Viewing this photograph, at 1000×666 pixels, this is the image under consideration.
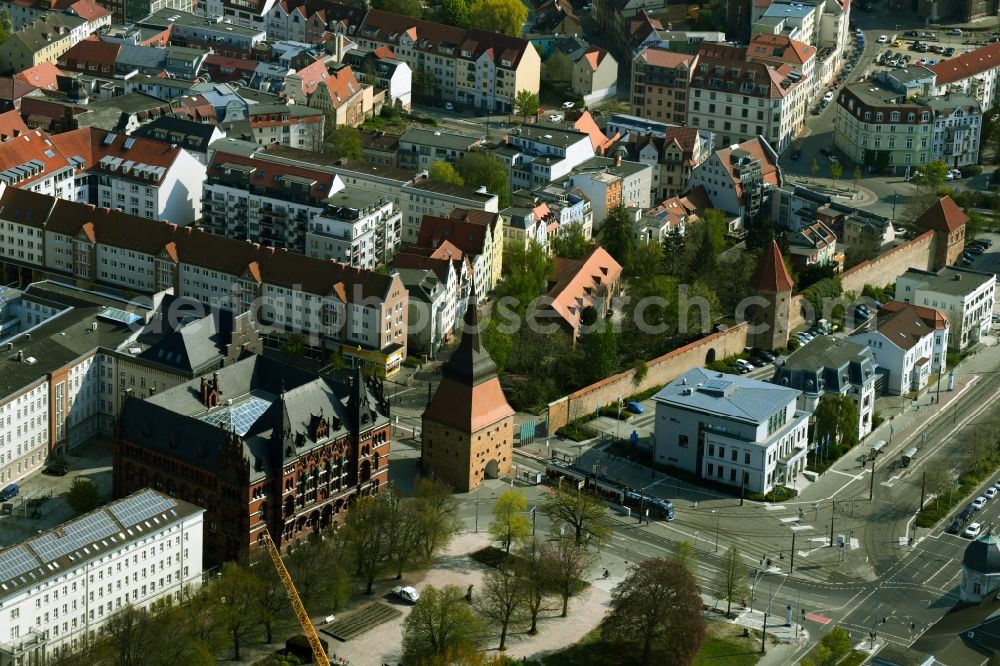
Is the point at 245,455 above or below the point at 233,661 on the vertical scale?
above

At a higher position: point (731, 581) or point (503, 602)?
point (731, 581)

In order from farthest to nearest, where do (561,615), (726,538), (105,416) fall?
(105,416) → (726,538) → (561,615)

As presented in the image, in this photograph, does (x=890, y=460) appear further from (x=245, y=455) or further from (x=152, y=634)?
(x=152, y=634)

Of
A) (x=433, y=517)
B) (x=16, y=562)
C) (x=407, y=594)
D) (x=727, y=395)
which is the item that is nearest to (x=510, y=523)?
(x=433, y=517)

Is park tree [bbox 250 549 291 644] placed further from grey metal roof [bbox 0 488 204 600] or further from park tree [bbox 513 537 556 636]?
park tree [bbox 513 537 556 636]

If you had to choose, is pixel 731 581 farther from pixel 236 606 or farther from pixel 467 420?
pixel 236 606

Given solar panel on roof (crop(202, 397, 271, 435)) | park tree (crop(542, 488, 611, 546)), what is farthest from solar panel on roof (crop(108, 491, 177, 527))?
park tree (crop(542, 488, 611, 546))

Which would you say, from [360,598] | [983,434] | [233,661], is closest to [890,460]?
[983,434]
